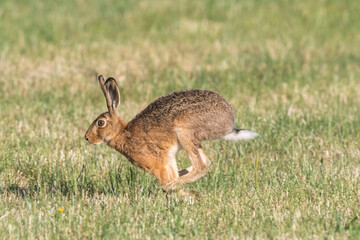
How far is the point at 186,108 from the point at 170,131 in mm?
231

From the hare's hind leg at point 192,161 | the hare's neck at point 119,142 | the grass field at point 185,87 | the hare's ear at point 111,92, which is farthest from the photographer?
the hare's neck at point 119,142

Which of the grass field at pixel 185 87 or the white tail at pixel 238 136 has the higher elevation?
the white tail at pixel 238 136

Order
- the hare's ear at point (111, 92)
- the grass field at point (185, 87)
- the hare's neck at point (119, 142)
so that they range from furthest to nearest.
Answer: the hare's neck at point (119, 142) → the hare's ear at point (111, 92) → the grass field at point (185, 87)

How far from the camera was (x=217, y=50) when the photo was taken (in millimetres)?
11203

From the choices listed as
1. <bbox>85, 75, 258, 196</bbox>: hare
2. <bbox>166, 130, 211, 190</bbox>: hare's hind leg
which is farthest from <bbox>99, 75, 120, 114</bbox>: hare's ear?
<bbox>166, 130, 211, 190</bbox>: hare's hind leg

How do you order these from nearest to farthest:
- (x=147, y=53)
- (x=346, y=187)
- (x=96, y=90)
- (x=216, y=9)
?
(x=346, y=187) → (x=96, y=90) → (x=147, y=53) → (x=216, y=9)

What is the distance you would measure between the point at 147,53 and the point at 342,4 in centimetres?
541

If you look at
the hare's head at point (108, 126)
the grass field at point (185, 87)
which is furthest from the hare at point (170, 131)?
the grass field at point (185, 87)

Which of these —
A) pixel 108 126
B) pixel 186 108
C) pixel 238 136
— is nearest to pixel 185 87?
pixel 108 126

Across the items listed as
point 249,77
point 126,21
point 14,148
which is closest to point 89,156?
point 14,148

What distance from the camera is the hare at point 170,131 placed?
5270 millimetres

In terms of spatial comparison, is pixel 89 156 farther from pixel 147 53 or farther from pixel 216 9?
pixel 216 9

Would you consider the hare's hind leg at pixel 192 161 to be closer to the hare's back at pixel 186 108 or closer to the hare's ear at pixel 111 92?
the hare's back at pixel 186 108

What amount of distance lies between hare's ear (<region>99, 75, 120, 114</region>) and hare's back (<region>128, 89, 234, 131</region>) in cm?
27
